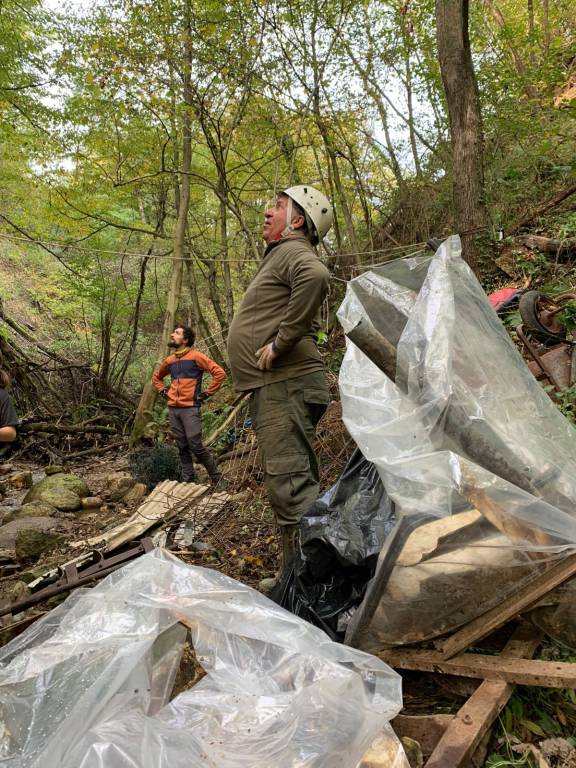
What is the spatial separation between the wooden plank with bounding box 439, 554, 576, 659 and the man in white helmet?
86 cm

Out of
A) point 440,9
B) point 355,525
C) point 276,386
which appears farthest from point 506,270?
point 355,525

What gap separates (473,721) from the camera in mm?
1330

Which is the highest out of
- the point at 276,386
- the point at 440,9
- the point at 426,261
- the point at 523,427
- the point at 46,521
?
the point at 440,9

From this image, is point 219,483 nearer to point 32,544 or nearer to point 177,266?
point 32,544

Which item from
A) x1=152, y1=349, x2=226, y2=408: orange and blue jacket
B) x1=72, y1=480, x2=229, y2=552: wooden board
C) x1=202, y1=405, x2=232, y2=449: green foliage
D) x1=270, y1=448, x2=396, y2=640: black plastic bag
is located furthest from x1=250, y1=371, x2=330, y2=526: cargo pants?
x1=202, y1=405, x2=232, y2=449: green foliage

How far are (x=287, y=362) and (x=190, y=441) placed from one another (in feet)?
9.56

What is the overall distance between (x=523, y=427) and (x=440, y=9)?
213 inches

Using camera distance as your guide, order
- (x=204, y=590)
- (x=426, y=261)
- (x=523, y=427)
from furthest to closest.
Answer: (x=426, y=261) → (x=523, y=427) → (x=204, y=590)

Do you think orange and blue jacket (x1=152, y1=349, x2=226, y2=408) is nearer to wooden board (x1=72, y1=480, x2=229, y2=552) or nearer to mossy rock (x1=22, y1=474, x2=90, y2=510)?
wooden board (x1=72, y1=480, x2=229, y2=552)

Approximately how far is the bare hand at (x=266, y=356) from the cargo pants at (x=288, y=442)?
0.33ft

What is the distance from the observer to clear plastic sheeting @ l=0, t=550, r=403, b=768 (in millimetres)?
1085

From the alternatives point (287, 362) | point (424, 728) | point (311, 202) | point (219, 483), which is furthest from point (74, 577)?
point (219, 483)

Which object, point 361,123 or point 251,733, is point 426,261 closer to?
point 251,733

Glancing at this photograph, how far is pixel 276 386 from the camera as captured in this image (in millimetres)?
2318
